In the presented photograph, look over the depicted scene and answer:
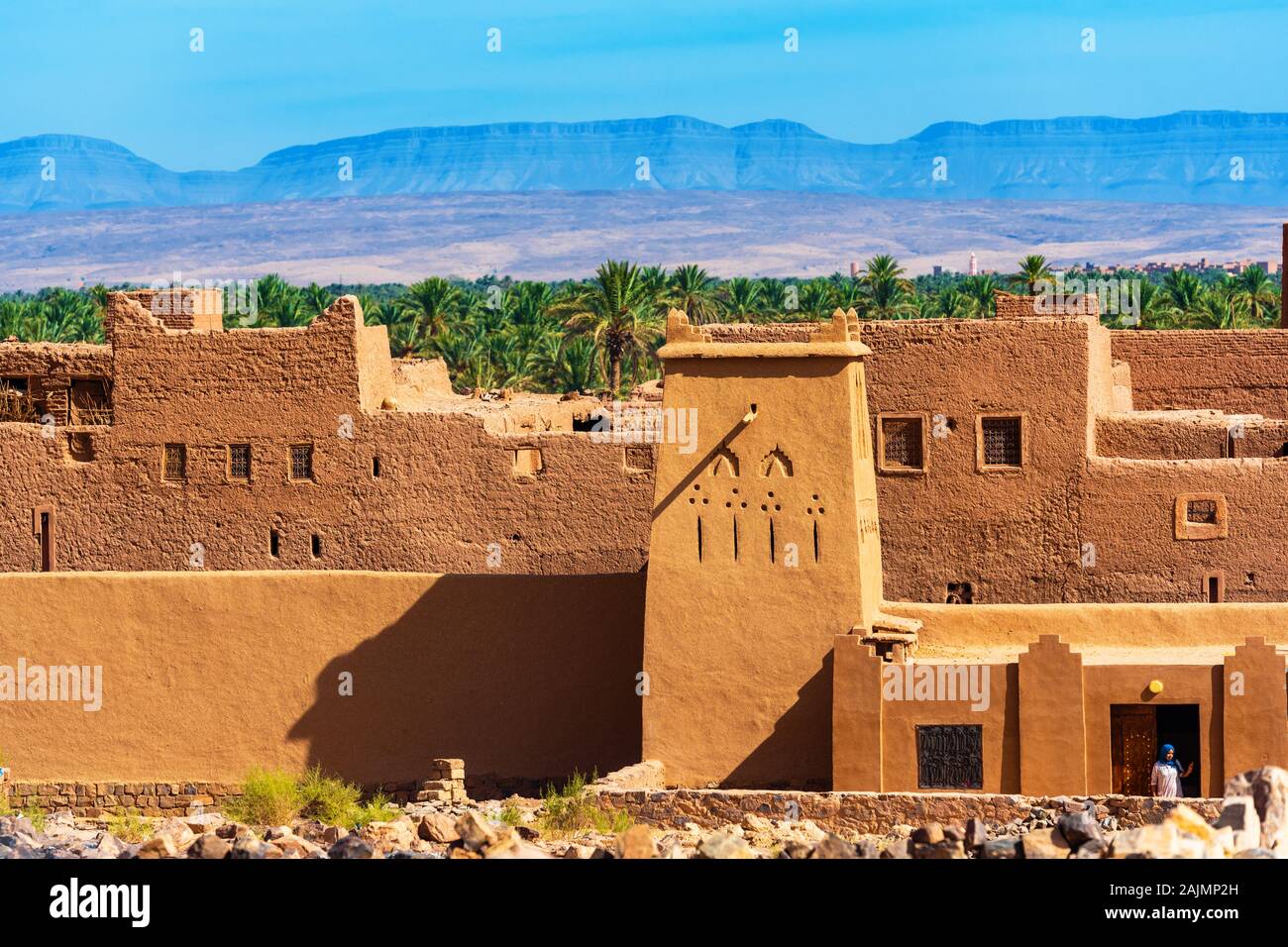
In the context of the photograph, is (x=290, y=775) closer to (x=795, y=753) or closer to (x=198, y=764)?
(x=198, y=764)

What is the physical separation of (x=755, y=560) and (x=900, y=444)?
6.05m

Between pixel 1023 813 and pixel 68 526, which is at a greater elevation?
pixel 68 526

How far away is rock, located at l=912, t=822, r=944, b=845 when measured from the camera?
21.1m

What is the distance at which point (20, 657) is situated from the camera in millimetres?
30031

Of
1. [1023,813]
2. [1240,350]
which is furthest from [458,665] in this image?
[1240,350]

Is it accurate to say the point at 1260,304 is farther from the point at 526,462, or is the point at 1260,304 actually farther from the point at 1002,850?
the point at 1002,850

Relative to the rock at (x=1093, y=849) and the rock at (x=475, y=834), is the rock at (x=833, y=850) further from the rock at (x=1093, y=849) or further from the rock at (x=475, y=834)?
the rock at (x=475, y=834)

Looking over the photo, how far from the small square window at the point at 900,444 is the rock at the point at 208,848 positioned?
39.5 ft

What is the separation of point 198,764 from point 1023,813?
10408 millimetres

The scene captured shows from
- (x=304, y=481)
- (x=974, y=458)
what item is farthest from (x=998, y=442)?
(x=304, y=481)

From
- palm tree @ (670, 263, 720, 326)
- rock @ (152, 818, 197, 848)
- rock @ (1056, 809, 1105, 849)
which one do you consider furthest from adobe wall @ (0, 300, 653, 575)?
palm tree @ (670, 263, 720, 326)

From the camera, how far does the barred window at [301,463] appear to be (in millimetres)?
34156

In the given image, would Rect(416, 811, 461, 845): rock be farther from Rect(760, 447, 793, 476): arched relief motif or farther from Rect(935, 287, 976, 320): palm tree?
Rect(935, 287, 976, 320): palm tree

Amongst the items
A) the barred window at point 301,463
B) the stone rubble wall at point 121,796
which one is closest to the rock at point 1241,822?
the stone rubble wall at point 121,796
